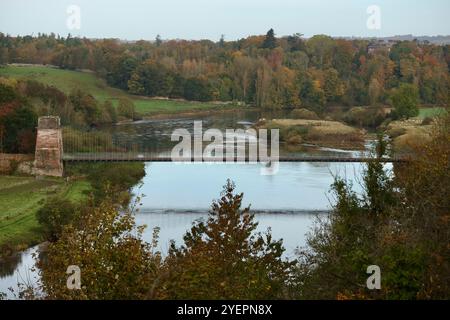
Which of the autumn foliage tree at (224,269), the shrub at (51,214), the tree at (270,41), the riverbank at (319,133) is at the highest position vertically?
the tree at (270,41)

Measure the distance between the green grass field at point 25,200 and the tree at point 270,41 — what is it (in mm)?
66194

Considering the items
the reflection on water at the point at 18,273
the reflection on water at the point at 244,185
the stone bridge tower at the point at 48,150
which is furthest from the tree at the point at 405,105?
the reflection on water at the point at 18,273

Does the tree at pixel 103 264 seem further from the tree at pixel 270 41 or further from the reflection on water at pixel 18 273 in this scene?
the tree at pixel 270 41

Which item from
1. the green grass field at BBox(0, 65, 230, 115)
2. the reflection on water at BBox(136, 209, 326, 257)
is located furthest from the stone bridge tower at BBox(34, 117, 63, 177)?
the green grass field at BBox(0, 65, 230, 115)

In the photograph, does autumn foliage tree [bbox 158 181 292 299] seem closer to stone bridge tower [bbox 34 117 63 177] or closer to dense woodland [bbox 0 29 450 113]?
stone bridge tower [bbox 34 117 63 177]

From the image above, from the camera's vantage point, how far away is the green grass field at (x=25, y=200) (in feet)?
68.4

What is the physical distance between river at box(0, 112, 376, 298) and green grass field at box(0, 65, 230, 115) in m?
22.5

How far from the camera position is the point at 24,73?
2633 inches

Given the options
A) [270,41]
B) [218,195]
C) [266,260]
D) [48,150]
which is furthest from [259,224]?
[270,41]

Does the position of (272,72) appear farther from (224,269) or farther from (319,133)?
(224,269)

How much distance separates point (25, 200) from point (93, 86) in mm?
45104

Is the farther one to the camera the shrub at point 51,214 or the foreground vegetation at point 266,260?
the shrub at point 51,214
